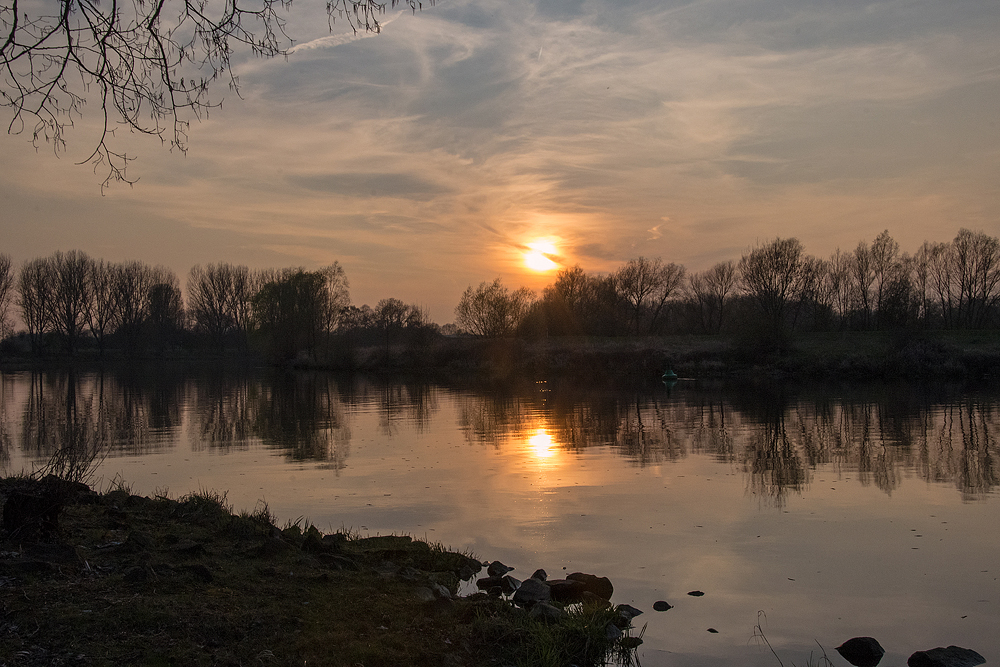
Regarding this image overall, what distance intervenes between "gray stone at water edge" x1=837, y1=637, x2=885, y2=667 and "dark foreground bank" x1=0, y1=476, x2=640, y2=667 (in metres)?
1.92

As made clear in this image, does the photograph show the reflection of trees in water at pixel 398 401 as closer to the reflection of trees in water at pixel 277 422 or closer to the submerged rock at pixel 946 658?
the reflection of trees in water at pixel 277 422

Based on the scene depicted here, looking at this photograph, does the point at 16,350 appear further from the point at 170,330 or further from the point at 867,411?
the point at 867,411

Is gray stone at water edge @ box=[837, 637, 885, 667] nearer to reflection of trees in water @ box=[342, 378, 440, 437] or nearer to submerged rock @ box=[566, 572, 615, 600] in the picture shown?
submerged rock @ box=[566, 572, 615, 600]

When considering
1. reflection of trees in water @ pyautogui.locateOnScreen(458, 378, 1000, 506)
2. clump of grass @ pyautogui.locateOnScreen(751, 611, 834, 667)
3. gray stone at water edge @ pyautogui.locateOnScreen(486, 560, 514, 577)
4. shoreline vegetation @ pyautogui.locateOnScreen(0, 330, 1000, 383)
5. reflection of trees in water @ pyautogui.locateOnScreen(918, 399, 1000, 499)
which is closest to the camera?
clump of grass @ pyautogui.locateOnScreen(751, 611, 834, 667)

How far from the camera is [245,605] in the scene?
237 inches

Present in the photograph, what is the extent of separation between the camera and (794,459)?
15922 mm

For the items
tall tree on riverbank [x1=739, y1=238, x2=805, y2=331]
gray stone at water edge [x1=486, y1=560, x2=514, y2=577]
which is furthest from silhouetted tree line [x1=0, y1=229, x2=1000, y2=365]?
gray stone at water edge [x1=486, y1=560, x2=514, y2=577]

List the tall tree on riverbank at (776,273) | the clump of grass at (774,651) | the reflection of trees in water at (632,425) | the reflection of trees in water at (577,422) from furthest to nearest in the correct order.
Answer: the tall tree on riverbank at (776,273) → the reflection of trees in water at (577,422) → the reflection of trees in water at (632,425) → the clump of grass at (774,651)

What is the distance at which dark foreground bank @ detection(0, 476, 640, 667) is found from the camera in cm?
506

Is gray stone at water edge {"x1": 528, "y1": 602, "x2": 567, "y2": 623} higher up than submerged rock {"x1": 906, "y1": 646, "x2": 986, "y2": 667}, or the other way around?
gray stone at water edge {"x1": 528, "y1": 602, "x2": 567, "y2": 623}

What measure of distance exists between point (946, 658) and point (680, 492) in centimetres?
675

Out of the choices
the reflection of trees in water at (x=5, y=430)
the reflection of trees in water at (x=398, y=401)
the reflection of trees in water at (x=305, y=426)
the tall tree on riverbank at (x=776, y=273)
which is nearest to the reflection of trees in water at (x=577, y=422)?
the reflection of trees in water at (x=398, y=401)

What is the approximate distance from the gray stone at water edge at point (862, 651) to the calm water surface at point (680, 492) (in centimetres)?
10

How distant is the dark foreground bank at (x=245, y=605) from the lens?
506 cm
